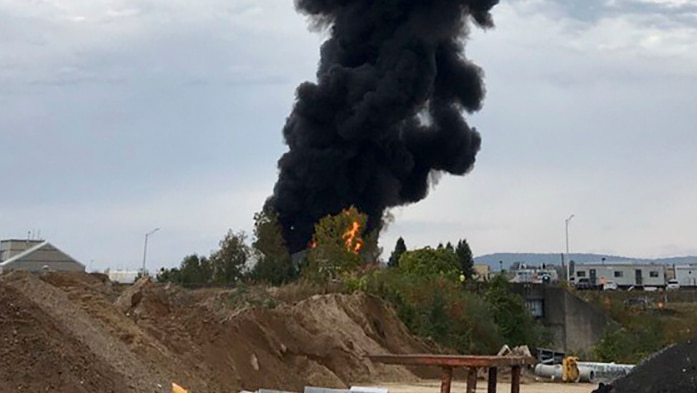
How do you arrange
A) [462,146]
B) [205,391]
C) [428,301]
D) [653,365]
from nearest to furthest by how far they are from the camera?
[653,365] < [205,391] < [428,301] < [462,146]

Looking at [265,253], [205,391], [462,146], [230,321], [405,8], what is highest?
[405,8]

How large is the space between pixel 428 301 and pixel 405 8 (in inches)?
1468

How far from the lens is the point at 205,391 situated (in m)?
18.2

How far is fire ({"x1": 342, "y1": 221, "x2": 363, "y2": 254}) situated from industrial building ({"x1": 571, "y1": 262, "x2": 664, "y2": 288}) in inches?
1867

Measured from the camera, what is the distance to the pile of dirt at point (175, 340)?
13.8 meters

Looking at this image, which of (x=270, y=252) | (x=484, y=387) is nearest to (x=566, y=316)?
(x=270, y=252)

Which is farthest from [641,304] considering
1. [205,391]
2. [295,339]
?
[205,391]

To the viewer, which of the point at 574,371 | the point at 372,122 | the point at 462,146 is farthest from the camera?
the point at 462,146

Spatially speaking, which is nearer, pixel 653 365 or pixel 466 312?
pixel 653 365

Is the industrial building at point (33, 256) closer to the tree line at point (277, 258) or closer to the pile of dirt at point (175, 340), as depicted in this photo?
the pile of dirt at point (175, 340)

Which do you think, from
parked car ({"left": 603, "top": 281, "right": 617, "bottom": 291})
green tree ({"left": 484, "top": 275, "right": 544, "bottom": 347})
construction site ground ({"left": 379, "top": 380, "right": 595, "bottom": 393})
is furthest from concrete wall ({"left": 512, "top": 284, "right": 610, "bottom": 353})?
construction site ground ({"left": 379, "top": 380, "right": 595, "bottom": 393})

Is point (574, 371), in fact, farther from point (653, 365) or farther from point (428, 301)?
point (653, 365)

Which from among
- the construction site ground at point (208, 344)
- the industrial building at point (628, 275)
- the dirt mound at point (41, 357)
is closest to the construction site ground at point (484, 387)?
the construction site ground at point (208, 344)

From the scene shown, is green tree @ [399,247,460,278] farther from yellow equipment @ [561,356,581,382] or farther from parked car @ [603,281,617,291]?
yellow equipment @ [561,356,581,382]
